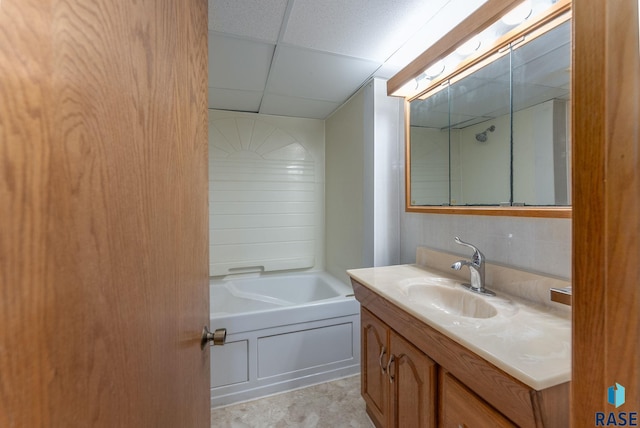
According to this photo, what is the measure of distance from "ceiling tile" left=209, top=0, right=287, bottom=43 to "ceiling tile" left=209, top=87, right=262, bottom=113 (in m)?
0.78

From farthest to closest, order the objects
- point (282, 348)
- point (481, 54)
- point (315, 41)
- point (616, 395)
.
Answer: point (282, 348) < point (315, 41) < point (481, 54) < point (616, 395)

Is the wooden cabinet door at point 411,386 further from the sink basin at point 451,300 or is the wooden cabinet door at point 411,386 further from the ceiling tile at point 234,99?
the ceiling tile at point 234,99

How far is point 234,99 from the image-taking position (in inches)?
92.0

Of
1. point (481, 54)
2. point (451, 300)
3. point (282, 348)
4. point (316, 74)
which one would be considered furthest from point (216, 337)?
point (316, 74)

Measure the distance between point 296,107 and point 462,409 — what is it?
97.5 inches

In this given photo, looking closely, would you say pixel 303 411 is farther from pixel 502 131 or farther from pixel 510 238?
pixel 502 131

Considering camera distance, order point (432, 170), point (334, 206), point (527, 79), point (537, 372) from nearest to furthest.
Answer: point (537, 372) → point (527, 79) → point (432, 170) → point (334, 206)

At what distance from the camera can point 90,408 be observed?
1.02 feet

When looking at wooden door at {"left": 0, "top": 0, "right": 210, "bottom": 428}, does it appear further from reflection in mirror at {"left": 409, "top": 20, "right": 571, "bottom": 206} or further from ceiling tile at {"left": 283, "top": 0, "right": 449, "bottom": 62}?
reflection in mirror at {"left": 409, "top": 20, "right": 571, "bottom": 206}

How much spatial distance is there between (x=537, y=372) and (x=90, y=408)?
0.83m

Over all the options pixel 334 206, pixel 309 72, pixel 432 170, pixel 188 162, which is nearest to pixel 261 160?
pixel 334 206

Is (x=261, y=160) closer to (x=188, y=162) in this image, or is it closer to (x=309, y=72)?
(x=309, y=72)

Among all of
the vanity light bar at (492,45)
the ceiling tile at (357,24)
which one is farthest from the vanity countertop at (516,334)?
the ceiling tile at (357,24)

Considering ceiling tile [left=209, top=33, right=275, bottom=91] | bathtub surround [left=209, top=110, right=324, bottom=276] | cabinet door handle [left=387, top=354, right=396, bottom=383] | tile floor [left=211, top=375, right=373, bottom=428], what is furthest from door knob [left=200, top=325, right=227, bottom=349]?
bathtub surround [left=209, top=110, right=324, bottom=276]
